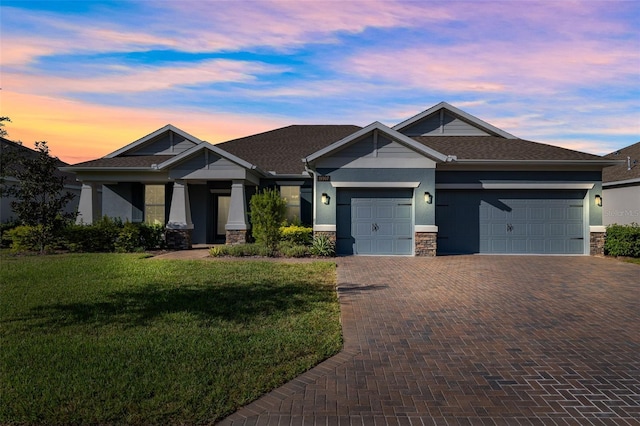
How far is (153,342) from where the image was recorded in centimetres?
562

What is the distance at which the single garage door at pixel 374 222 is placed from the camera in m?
15.1

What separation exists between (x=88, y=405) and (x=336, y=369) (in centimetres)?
253

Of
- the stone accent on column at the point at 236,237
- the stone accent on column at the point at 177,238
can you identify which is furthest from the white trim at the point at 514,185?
the stone accent on column at the point at 177,238

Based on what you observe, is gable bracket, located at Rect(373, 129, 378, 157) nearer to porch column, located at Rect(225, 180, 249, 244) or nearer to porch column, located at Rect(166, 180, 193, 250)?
porch column, located at Rect(225, 180, 249, 244)

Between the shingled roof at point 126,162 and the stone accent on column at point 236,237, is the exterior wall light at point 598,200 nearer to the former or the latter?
the stone accent on column at point 236,237

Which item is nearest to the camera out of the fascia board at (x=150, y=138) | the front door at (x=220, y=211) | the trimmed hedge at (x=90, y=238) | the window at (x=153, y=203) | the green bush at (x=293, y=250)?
the green bush at (x=293, y=250)

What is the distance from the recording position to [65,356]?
5.16m

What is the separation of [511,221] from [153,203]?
14.8m

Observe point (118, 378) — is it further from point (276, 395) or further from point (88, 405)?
point (276, 395)

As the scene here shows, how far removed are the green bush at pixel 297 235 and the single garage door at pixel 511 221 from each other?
192 inches

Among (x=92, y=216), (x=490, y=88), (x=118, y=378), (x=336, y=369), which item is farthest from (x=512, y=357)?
(x=92, y=216)

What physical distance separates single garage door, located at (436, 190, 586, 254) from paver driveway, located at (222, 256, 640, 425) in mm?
5759

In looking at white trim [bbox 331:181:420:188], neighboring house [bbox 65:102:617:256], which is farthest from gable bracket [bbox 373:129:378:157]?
white trim [bbox 331:181:420:188]

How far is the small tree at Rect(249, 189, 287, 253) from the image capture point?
14.9m
